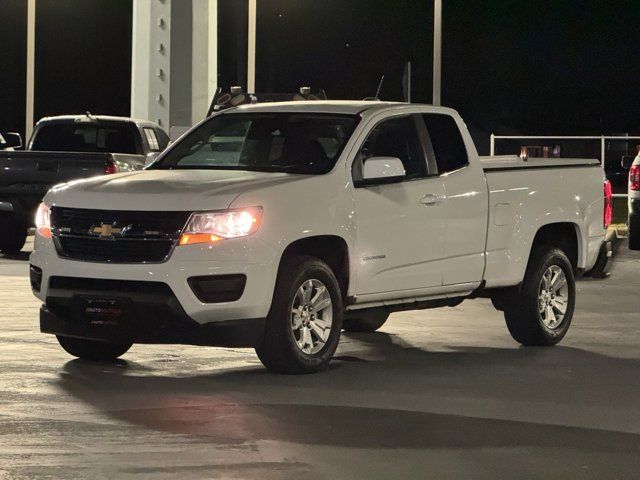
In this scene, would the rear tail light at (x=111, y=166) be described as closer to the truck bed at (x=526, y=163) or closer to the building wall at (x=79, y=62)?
the truck bed at (x=526, y=163)

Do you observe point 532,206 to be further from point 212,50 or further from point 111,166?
point 212,50

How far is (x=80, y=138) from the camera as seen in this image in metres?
22.5

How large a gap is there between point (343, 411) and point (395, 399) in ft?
2.04

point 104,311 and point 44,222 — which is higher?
point 44,222

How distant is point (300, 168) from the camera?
1138 cm

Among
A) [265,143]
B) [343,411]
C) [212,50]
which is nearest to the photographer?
[343,411]

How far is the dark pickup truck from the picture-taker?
19.9 metres

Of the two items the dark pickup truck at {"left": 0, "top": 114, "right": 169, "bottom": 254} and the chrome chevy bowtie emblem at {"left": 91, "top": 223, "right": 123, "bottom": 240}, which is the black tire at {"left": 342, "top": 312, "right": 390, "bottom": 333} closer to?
the chrome chevy bowtie emblem at {"left": 91, "top": 223, "right": 123, "bottom": 240}

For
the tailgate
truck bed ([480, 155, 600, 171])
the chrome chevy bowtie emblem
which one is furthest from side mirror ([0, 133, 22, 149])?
the chrome chevy bowtie emblem

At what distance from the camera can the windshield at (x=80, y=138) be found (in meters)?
22.2

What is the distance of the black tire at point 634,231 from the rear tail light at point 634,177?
56 cm

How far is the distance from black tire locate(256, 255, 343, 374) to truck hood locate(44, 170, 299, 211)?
23.4 inches

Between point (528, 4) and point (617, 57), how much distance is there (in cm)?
942

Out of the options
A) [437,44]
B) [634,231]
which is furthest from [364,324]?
[437,44]
